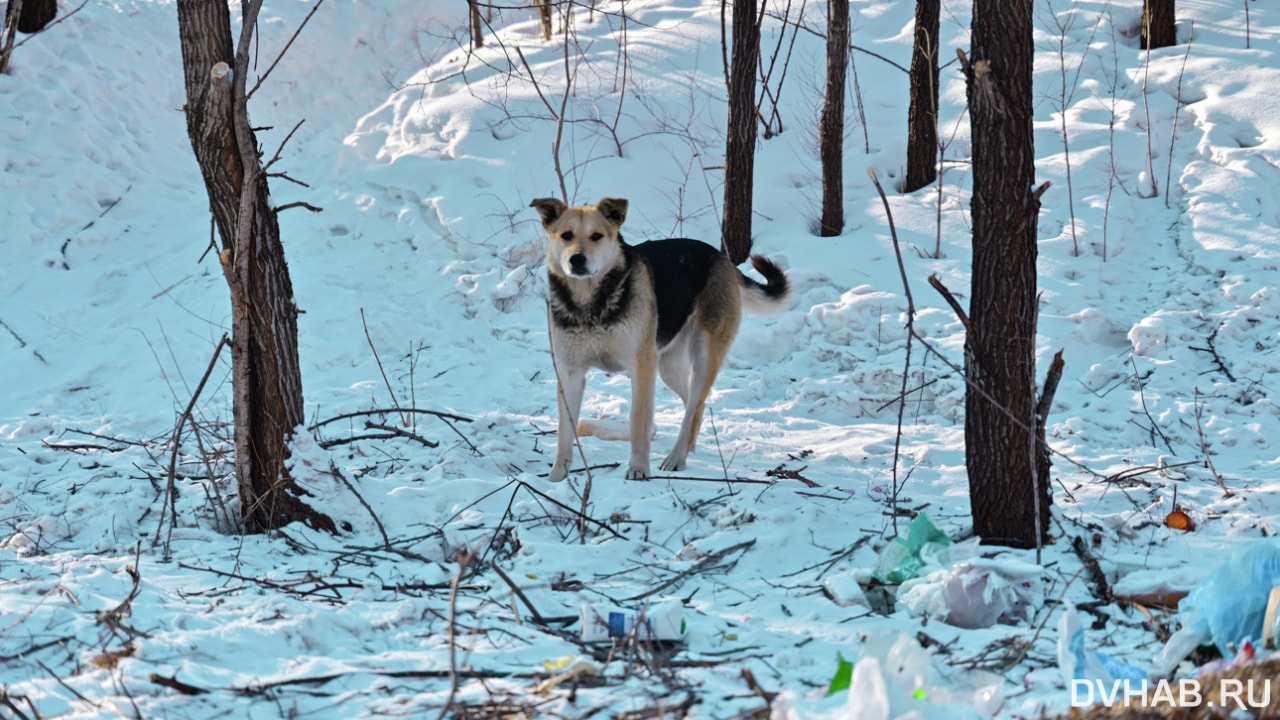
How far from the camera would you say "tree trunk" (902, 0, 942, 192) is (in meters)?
10.0

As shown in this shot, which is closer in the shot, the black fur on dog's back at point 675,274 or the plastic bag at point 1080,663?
the plastic bag at point 1080,663

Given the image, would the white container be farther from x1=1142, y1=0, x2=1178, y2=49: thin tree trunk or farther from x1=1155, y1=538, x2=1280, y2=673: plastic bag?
x1=1142, y1=0, x2=1178, y2=49: thin tree trunk

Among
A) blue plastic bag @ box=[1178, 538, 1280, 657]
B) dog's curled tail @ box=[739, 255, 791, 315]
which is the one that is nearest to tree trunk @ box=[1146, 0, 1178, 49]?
dog's curled tail @ box=[739, 255, 791, 315]

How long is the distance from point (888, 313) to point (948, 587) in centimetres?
517

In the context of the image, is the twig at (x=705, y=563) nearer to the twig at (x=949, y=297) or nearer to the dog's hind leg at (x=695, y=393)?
the twig at (x=949, y=297)

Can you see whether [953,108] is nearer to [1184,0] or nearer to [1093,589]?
[1184,0]

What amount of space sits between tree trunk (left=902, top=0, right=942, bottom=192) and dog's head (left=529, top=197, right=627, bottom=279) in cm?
546

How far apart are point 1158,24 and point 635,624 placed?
459 inches

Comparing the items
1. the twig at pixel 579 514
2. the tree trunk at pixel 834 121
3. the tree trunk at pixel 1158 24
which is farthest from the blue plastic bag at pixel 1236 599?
the tree trunk at pixel 1158 24

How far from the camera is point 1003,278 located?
13.0ft

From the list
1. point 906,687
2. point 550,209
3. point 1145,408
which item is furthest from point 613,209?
point 906,687

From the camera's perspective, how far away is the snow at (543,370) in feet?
10.3

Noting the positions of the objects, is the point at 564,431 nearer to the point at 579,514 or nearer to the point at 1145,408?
the point at 579,514

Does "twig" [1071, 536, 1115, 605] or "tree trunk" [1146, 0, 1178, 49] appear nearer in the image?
"twig" [1071, 536, 1115, 605]
